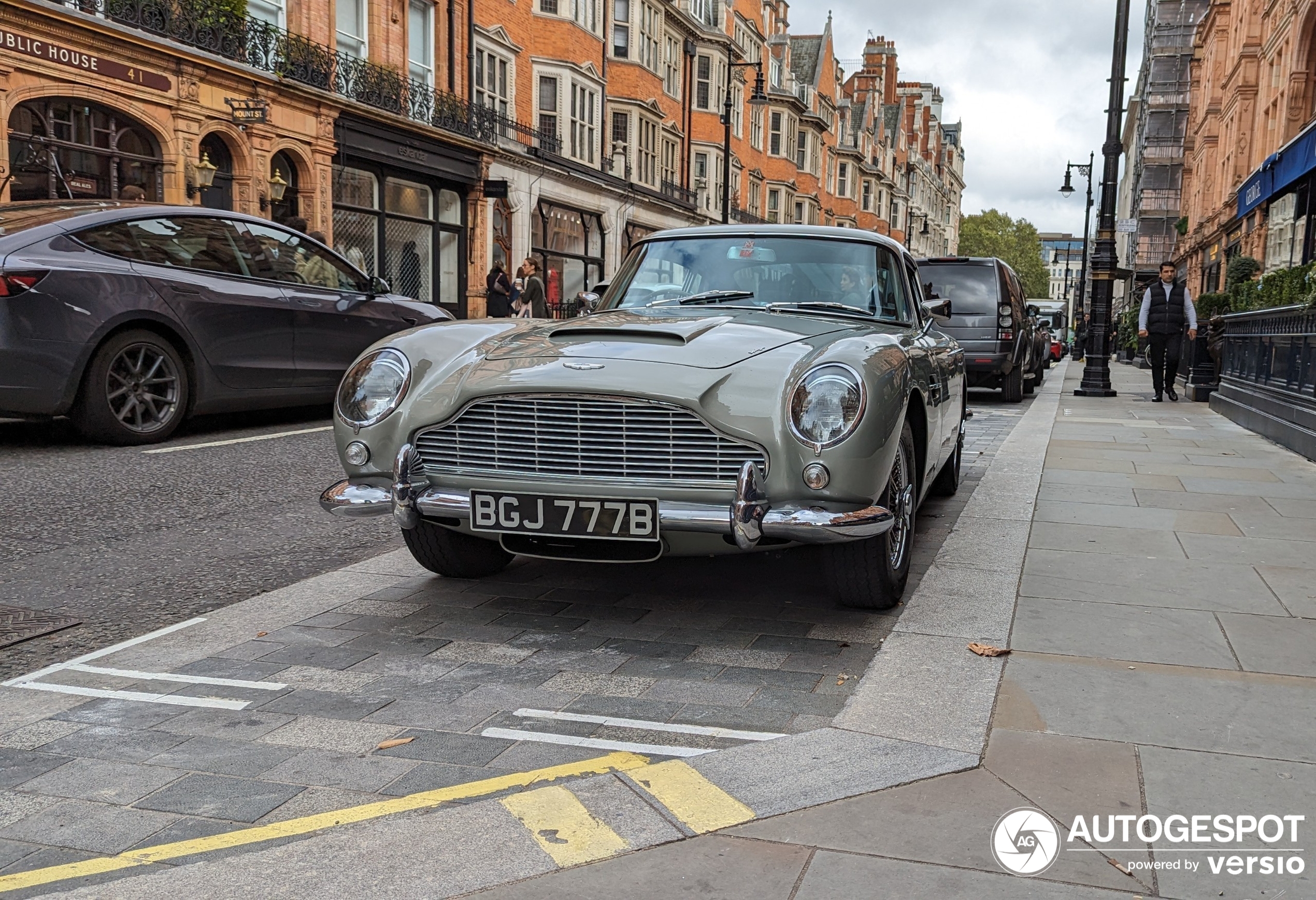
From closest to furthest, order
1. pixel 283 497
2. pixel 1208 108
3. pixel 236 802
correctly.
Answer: pixel 236 802 → pixel 283 497 → pixel 1208 108

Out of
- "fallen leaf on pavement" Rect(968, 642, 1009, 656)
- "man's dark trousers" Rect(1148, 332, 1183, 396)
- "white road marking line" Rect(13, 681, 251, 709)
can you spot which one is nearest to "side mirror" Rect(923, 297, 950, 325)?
"fallen leaf on pavement" Rect(968, 642, 1009, 656)

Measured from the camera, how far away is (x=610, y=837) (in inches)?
95.3

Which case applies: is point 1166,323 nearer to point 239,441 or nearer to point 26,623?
point 239,441

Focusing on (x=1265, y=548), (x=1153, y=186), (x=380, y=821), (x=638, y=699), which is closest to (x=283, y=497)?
(x=638, y=699)

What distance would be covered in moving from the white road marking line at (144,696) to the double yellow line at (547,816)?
0.83 m

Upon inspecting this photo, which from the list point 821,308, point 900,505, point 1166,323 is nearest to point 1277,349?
point 1166,323

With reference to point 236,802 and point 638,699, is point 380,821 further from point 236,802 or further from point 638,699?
point 638,699

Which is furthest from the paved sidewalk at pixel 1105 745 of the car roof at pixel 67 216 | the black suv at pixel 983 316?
the black suv at pixel 983 316

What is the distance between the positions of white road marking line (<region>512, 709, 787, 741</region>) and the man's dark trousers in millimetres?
14382

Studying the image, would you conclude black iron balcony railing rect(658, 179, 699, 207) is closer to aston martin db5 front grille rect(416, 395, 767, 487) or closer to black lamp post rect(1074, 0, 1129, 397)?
black lamp post rect(1074, 0, 1129, 397)

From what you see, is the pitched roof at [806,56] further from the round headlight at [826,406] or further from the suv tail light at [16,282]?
the round headlight at [826,406]

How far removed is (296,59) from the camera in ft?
67.8

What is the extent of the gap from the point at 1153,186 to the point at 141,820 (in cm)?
6580

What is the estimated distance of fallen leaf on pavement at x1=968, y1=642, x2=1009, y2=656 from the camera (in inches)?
145
